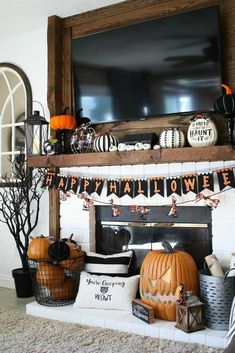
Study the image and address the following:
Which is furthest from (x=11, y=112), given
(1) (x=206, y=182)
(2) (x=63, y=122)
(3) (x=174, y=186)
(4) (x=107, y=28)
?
(1) (x=206, y=182)

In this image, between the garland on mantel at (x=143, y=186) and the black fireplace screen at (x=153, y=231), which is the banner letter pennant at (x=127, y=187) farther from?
the black fireplace screen at (x=153, y=231)

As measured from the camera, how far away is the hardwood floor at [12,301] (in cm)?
291

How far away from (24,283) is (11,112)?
5.84ft

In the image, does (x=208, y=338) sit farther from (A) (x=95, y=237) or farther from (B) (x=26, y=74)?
(B) (x=26, y=74)

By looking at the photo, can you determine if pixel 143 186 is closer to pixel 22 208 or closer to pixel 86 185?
pixel 86 185

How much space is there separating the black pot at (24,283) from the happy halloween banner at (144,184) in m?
0.80

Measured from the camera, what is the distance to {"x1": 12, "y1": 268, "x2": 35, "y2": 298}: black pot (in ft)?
10.4

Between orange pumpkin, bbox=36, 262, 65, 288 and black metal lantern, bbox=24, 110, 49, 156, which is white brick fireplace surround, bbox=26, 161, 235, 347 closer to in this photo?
orange pumpkin, bbox=36, 262, 65, 288

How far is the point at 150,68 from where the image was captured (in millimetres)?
2869

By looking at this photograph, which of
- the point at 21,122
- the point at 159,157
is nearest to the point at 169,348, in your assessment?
the point at 159,157

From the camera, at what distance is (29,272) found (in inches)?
126

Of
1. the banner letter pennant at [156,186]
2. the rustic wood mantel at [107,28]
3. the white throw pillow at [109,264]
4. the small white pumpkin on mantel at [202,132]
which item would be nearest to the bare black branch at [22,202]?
the rustic wood mantel at [107,28]

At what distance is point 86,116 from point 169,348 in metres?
1.96

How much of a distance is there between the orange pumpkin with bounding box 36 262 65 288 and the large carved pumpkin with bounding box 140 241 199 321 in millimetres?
697
